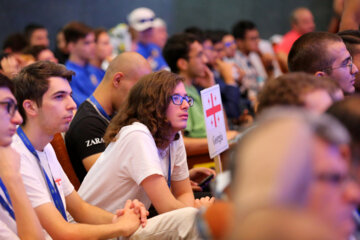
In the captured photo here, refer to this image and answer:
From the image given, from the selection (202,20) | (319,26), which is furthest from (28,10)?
(319,26)

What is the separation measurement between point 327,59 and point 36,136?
63.3 inches

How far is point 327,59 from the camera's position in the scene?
286 centimetres

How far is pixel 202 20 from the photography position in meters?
9.98

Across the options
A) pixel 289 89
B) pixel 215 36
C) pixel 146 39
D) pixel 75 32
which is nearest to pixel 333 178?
pixel 289 89

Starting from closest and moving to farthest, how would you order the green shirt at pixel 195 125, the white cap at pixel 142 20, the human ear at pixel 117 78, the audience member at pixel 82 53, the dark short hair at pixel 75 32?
the human ear at pixel 117 78, the green shirt at pixel 195 125, the audience member at pixel 82 53, the dark short hair at pixel 75 32, the white cap at pixel 142 20

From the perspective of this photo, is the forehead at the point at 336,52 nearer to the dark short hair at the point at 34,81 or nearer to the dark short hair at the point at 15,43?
the dark short hair at the point at 34,81

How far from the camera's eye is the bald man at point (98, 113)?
3082 millimetres

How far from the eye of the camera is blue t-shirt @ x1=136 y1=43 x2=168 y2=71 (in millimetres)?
6398

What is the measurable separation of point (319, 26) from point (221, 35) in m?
3.41

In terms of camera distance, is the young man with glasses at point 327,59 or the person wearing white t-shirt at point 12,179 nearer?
the person wearing white t-shirt at point 12,179

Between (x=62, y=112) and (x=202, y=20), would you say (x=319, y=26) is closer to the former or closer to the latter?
(x=202, y=20)

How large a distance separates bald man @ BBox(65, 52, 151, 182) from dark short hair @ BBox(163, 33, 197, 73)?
114 centimetres

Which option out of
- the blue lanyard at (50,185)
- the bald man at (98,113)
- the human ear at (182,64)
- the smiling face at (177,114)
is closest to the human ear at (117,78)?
the bald man at (98,113)

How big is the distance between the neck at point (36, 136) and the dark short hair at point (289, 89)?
104 centimetres
